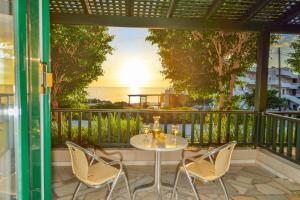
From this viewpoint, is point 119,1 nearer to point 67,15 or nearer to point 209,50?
point 67,15

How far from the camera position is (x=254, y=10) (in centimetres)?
380

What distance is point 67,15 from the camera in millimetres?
3828

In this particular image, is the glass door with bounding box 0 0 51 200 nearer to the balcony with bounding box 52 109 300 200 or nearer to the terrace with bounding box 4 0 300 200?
the terrace with bounding box 4 0 300 200

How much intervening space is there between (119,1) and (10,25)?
2.64 metres

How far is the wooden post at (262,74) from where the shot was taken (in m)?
4.34

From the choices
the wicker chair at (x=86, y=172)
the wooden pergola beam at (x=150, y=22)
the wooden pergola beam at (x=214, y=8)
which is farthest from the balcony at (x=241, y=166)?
the wooden pergola beam at (x=214, y=8)

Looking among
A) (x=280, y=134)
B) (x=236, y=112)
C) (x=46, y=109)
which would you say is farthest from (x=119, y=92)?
(x=46, y=109)

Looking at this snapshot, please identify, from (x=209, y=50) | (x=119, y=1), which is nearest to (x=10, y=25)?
(x=119, y=1)

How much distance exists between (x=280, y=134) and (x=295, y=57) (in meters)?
4.10

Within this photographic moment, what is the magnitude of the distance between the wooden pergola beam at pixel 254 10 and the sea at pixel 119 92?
4.31 metres

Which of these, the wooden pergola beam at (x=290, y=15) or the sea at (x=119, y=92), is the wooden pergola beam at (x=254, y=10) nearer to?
the wooden pergola beam at (x=290, y=15)

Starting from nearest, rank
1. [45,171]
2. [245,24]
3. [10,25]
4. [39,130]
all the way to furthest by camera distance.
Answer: [10,25]
[39,130]
[45,171]
[245,24]

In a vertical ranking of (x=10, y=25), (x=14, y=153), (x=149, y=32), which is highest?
(x=149, y=32)

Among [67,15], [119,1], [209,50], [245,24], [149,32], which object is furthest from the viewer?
[149,32]
